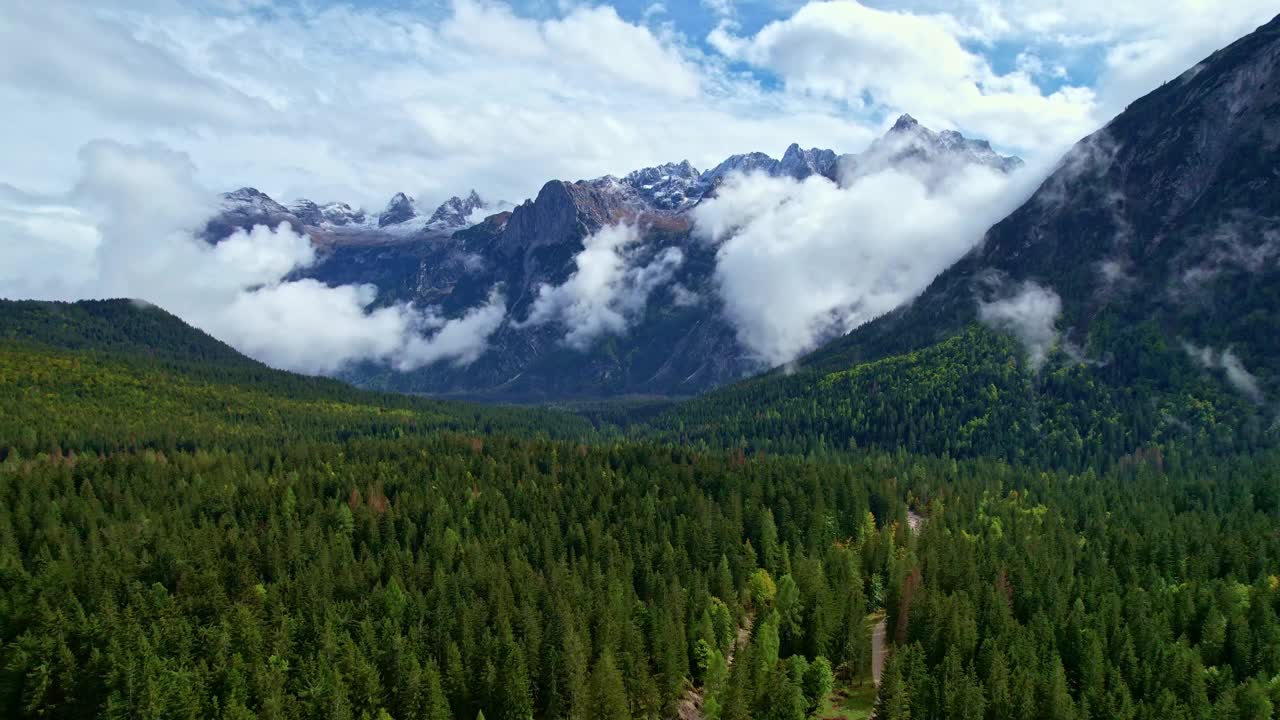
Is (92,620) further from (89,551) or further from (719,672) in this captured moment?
(719,672)

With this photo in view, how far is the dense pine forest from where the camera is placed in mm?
86938

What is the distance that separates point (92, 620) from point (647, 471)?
10840 cm

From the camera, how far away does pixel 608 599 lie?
359 feet

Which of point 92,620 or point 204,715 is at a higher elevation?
point 92,620

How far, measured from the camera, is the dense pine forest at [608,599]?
86.9 meters

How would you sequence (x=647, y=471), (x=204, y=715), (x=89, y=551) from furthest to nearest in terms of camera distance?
(x=647, y=471) → (x=89, y=551) → (x=204, y=715)

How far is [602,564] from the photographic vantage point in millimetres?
128250

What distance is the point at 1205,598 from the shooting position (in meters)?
110

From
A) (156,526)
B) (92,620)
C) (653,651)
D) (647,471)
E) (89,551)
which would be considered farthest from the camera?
(647,471)

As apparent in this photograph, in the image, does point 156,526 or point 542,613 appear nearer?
point 542,613

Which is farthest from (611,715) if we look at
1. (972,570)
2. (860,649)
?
(972,570)

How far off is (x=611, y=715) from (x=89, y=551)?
79.2m

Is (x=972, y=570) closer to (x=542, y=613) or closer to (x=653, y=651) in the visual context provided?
(x=653, y=651)

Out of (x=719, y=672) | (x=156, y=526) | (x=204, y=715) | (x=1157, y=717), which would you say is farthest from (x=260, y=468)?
(x=1157, y=717)
